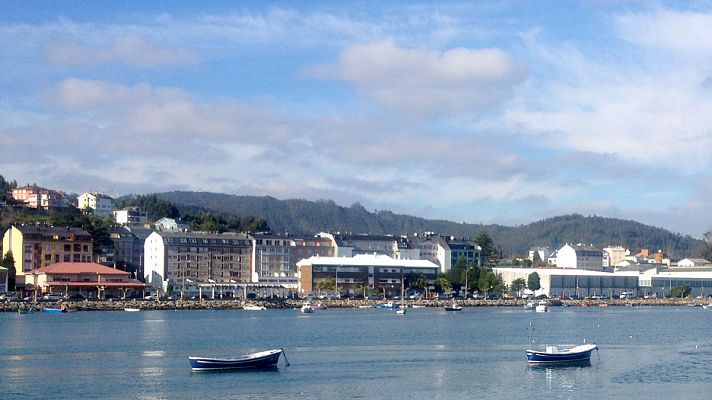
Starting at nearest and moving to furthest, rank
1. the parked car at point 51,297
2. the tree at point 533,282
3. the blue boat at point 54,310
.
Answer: the blue boat at point 54,310 < the parked car at point 51,297 < the tree at point 533,282

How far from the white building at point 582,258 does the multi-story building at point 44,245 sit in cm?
7665

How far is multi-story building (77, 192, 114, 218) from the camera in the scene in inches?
6161

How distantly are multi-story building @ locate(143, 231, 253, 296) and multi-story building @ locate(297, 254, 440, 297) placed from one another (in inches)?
296

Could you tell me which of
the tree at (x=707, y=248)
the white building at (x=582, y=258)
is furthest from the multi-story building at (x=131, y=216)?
the tree at (x=707, y=248)

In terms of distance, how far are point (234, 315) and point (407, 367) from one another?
146 feet

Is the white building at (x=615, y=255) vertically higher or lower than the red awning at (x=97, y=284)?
higher

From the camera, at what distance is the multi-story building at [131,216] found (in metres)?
A: 143

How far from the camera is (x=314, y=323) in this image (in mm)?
69562

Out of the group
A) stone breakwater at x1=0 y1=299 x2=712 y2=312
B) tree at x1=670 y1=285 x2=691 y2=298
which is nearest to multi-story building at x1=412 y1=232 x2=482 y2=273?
stone breakwater at x1=0 y1=299 x2=712 y2=312

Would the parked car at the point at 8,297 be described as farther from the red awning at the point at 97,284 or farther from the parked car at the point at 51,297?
the red awning at the point at 97,284

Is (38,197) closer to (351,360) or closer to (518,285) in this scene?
(518,285)

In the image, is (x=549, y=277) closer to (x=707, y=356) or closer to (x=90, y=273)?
(x=90, y=273)

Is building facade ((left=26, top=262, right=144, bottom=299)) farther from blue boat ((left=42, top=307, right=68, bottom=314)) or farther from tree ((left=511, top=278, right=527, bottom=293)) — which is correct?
tree ((left=511, top=278, right=527, bottom=293))

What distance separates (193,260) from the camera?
111312mm
